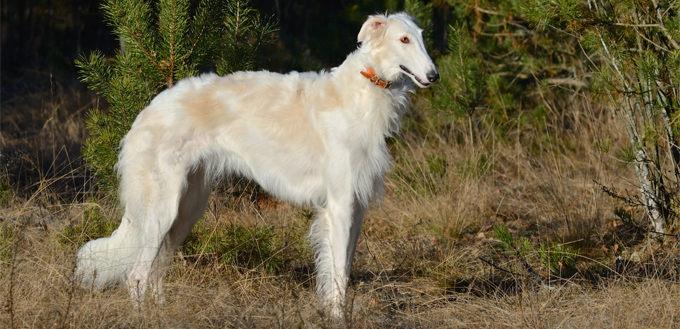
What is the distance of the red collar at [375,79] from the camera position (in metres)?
3.73

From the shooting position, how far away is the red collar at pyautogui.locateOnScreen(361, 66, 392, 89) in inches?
147

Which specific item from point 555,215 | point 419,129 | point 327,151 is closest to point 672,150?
point 555,215

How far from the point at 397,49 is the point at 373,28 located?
0.67 ft

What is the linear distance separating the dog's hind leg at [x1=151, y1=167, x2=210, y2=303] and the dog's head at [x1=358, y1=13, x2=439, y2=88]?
1.22 metres

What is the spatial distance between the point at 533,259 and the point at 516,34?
320cm

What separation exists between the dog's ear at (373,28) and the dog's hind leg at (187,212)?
4.03ft

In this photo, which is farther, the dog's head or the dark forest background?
the dark forest background

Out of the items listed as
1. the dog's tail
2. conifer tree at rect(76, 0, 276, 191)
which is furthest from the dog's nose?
the dog's tail

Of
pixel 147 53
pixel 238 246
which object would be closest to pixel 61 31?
pixel 147 53

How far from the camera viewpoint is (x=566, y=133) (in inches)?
292

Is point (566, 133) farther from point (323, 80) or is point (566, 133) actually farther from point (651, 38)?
point (323, 80)

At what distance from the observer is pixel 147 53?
14.0 ft

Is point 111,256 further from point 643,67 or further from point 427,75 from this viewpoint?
point 643,67

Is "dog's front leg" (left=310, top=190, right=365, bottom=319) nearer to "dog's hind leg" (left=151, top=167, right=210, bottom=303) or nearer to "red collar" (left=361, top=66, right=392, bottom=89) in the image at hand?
"red collar" (left=361, top=66, right=392, bottom=89)
